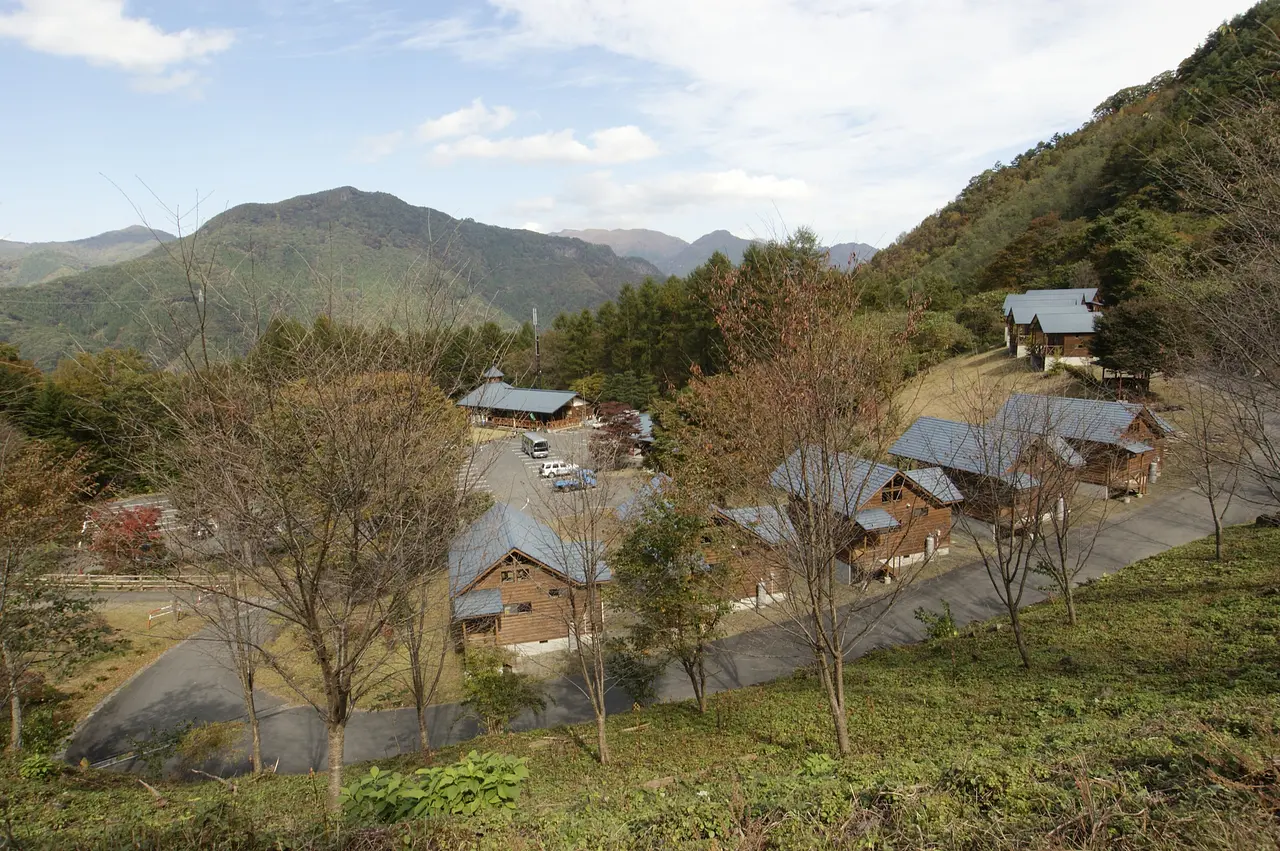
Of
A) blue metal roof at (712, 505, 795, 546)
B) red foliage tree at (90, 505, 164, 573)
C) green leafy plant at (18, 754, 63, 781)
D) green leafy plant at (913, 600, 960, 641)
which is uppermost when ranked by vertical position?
blue metal roof at (712, 505, 795, 546)

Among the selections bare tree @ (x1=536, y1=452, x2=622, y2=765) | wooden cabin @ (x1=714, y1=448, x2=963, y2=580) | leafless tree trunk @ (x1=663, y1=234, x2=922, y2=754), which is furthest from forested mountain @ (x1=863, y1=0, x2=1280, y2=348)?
leafless tree trunk @ (x1=663, y1=234, x2=922, y2=754)

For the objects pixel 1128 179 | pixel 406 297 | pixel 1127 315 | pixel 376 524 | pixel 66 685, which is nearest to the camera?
pixel 406 297

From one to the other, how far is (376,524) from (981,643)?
1127 centimetres

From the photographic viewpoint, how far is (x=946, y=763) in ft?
16.1

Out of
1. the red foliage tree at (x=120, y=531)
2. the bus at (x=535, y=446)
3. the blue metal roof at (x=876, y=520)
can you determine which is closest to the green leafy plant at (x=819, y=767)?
the blue metal roof at (x=876, y=520)

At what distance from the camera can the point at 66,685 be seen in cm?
1341

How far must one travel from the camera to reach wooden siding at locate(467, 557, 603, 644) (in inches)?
543

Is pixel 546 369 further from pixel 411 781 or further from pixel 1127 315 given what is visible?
pixel 411 781

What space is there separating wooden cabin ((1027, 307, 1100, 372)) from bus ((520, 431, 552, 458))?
85.4 feet

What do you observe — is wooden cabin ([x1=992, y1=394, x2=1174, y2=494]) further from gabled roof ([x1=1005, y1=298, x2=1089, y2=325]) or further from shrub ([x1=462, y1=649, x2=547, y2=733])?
shrub ([x1=462, y1=649, x2=547, y2=733])

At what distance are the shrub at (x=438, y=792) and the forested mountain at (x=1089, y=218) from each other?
83.6 feet

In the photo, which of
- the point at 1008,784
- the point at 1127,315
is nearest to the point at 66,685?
the point at 1008,784

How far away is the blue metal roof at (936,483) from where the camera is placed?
16.3 m

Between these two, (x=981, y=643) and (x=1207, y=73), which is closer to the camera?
(x=981, y=643)
